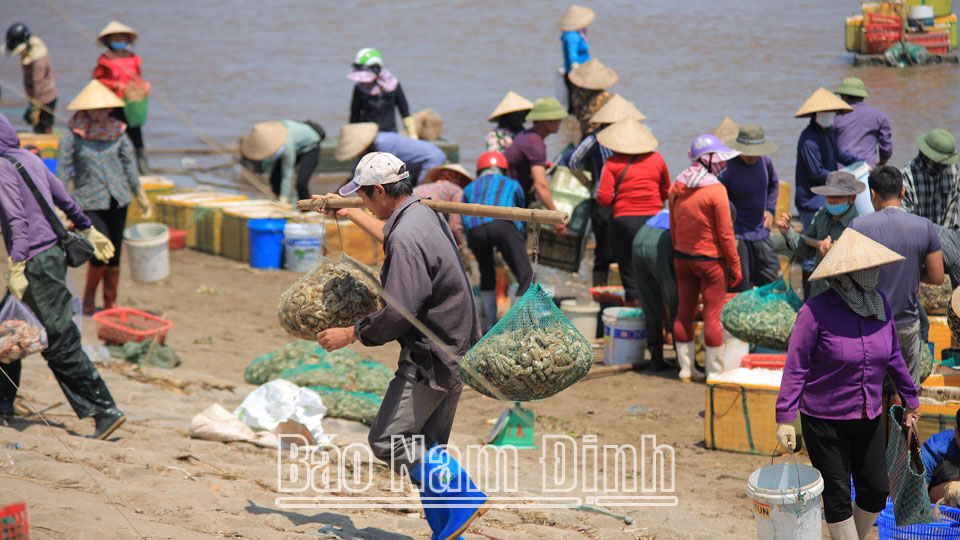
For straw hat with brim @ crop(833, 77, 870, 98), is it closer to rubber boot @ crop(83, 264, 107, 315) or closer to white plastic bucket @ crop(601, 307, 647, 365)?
white plastic bucket @ crop(601, 307, 647, 365)

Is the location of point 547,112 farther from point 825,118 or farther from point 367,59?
point 367,59

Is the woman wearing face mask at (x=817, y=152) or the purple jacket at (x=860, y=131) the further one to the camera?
the purple jacket at (x=860, y=131)

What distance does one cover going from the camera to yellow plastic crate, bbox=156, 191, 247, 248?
12508mm

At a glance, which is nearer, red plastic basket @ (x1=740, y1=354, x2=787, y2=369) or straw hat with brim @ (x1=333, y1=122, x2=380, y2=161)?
red plastic basket @ (x1=740, y1=354, x2=787, y2=369)

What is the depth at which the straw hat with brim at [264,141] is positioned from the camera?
11336mm

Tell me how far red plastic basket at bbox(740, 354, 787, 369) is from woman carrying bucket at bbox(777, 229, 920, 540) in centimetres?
226

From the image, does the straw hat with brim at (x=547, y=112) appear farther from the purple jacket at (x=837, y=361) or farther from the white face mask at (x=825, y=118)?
the purple jacket at (x=837, y=361)

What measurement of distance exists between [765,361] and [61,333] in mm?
4434

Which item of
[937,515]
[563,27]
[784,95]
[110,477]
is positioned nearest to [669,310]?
[937,515]

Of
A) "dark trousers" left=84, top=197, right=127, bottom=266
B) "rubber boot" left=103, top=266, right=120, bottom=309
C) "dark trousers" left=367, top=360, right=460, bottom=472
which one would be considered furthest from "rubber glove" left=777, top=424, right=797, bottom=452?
"rubber boot" left=103, top=266, right=120, bottom=309

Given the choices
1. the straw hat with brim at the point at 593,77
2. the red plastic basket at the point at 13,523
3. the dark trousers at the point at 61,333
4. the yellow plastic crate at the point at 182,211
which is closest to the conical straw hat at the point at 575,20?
the straw hat with brim at the point at 593,77

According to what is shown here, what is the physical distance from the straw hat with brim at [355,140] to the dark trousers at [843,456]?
611 cm

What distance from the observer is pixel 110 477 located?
5566 millimetres

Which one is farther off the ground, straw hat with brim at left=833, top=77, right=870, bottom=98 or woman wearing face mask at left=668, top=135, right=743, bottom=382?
straw hat with brim at left=833, top=77, right=870, bottom=98
